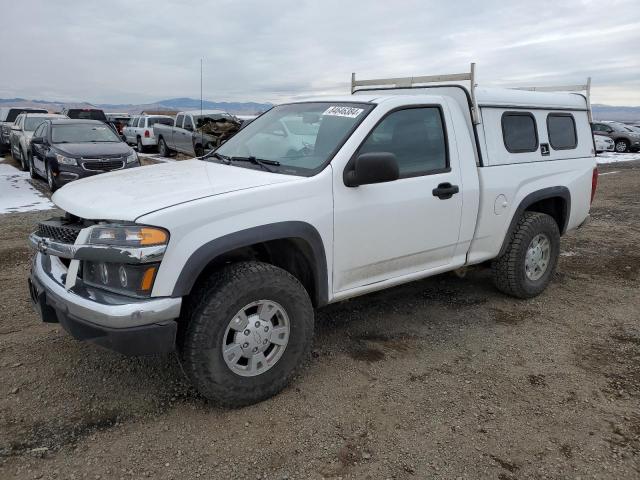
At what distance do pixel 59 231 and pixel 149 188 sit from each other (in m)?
0.56

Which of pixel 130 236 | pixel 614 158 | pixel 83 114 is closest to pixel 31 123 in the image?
pixel 83 114

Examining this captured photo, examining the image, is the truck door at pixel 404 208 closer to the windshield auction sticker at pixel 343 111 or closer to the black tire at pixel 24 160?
the windshield auction sticker at pixel 343 111

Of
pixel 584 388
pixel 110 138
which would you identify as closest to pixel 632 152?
pixel 110 138

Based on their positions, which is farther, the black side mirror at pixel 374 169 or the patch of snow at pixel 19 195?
the patch of snow at pixel 19 195

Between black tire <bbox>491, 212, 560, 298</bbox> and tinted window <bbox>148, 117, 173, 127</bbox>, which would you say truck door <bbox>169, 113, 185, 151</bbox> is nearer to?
tinted window <bbox>148, 117, 173, 127</bbox>

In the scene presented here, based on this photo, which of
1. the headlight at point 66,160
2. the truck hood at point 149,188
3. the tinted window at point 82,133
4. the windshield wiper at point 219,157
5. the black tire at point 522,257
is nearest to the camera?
the truck hood at point 149,188

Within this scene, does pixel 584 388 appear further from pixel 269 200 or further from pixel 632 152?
pixel 632 152

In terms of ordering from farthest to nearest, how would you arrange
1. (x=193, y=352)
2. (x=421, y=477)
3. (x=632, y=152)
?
(x=632, y=152)
(x=193, y=352)
(x=421, y=477)

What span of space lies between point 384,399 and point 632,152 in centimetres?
2579

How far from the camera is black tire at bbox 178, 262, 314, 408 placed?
280 centimetres

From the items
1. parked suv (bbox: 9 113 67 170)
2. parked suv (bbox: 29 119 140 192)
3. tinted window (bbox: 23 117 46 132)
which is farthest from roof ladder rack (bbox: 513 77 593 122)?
tinted window (bbox: 23 117 46 132)

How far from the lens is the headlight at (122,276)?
103 inches

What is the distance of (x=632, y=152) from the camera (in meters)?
24.1

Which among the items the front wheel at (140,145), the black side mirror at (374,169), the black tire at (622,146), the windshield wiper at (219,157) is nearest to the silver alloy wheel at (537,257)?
the black side mirror at (374,169)
